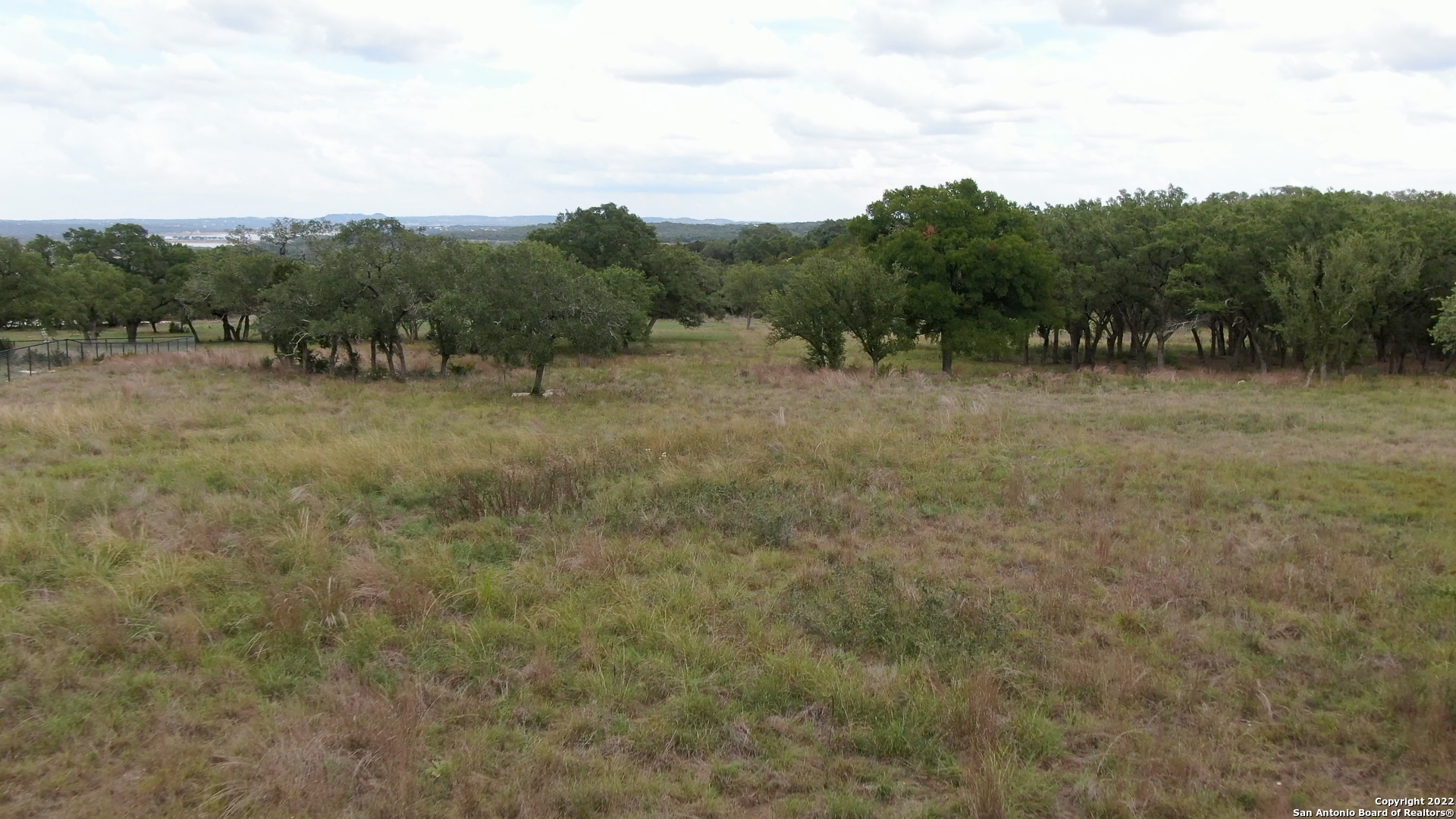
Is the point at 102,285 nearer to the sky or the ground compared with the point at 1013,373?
nearer to the sky

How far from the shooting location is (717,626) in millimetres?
7566

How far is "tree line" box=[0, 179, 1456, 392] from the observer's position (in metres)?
26.0

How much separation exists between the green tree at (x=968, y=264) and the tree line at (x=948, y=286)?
8cm

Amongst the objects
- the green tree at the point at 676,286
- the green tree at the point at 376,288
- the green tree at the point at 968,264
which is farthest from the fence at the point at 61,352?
the green tree at the point at 968,264

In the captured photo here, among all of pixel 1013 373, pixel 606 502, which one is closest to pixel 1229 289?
pixel 1013 373

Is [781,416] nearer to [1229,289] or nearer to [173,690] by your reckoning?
[173,690]

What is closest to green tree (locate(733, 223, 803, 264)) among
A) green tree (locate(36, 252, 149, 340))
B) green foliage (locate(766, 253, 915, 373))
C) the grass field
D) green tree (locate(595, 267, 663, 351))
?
green tree (locate(595, 267, 663, 351))

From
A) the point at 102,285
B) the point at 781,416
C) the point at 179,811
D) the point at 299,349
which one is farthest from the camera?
the point at 102,285

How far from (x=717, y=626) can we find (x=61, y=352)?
37061mm

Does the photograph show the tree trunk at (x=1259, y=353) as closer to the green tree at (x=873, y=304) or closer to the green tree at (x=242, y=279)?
the green tree at (x=873, y=304)

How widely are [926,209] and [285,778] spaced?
3246cm

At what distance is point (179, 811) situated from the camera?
498 cm

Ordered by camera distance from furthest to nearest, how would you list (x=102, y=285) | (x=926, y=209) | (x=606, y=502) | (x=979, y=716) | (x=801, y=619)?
1. (x=102, y=285)
2. (x=926, y=209)
3. (x=606, y=502)
4. (x=801, y=619)
5. (x=979, y=716)

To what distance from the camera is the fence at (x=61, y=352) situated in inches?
1180
